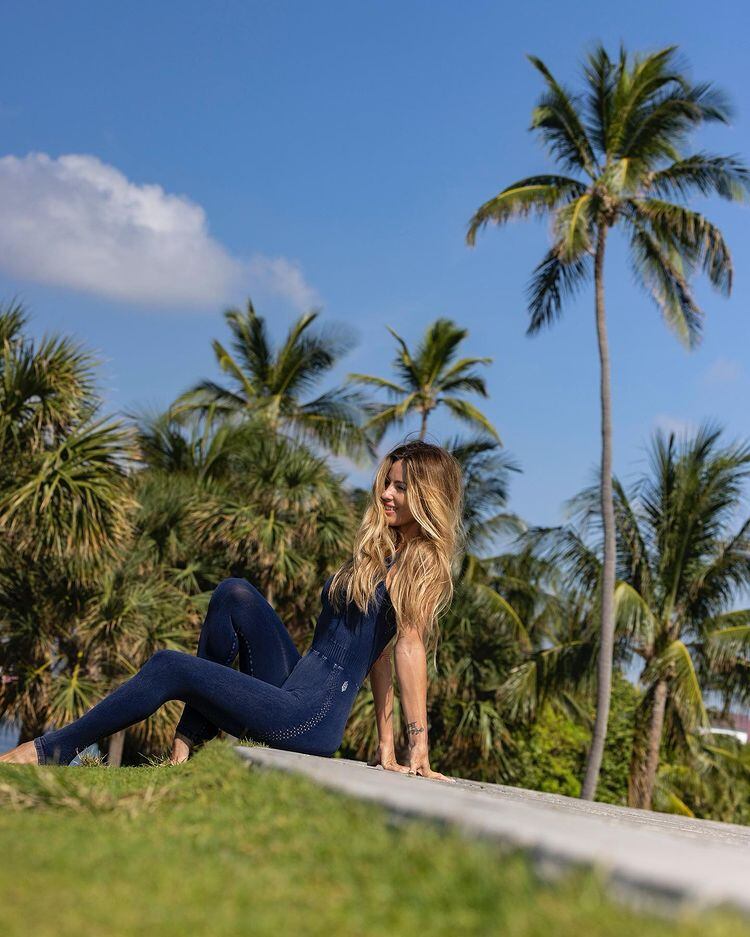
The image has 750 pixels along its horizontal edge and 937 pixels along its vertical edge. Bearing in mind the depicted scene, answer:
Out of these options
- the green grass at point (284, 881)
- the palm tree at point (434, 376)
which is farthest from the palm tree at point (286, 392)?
the green grass at point (284, 881)

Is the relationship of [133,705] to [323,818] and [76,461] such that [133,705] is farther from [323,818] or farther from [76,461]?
[76,461]

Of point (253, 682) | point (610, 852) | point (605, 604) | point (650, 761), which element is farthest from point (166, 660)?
point (650, 761)

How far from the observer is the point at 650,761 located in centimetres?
1969

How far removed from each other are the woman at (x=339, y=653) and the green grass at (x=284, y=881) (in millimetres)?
1503

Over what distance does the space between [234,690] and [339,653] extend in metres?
0.49

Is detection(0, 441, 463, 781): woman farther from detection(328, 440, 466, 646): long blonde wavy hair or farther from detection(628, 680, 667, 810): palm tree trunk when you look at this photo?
detection(628, 680, 667, 810): palm tree trunk

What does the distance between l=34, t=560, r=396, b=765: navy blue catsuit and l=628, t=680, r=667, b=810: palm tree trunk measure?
16394 millimetres

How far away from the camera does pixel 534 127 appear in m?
20.8

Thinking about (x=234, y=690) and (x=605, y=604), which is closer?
(x=234, y=690)

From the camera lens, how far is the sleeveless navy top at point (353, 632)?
434cm

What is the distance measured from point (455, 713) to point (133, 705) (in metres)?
20.4

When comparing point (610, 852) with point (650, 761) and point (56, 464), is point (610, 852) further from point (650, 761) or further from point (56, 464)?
point (650, 761)

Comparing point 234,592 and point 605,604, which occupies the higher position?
point 605,604

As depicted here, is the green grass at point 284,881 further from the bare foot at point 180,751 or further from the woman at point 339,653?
the bare foot at point 180,751
